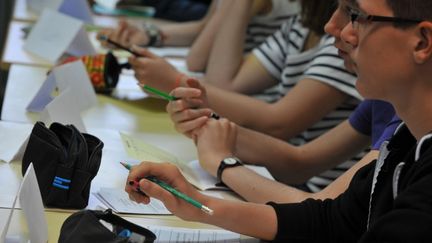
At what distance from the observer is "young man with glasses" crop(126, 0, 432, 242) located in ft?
3.23

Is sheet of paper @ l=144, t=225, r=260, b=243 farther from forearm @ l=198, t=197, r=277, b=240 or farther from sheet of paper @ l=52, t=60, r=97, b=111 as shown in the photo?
sheet of paper @ l=52, t=60, r=97, b=111

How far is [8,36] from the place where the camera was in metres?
2.80

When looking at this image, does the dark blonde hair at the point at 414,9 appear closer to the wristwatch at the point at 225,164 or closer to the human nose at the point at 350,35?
the human nose at the point at 350,35

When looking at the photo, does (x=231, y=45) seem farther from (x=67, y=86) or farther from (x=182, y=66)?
(x=67, y=86)

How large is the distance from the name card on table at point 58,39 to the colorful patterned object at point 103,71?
29 cm

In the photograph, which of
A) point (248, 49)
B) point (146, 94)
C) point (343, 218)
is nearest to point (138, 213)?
point (343, 218)

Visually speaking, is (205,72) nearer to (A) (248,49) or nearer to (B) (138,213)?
(A) (248,49)

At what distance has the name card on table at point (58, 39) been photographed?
256cm

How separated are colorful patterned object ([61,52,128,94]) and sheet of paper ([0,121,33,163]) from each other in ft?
1.66

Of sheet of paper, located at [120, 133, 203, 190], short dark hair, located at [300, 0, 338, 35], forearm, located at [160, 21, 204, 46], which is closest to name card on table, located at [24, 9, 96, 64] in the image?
forearm, located at [160, 21, 204, 46]

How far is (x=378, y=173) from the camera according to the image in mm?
1207

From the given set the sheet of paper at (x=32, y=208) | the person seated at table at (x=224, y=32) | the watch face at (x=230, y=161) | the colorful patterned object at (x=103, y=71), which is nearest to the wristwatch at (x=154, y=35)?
the person seated at table at (x=224, y=32)

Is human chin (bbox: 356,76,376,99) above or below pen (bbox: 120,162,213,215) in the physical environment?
above

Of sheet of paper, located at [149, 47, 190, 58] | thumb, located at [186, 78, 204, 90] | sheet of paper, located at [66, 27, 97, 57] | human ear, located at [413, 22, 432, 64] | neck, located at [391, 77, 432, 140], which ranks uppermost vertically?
human ear, located at [413, 22, 432, 64]
